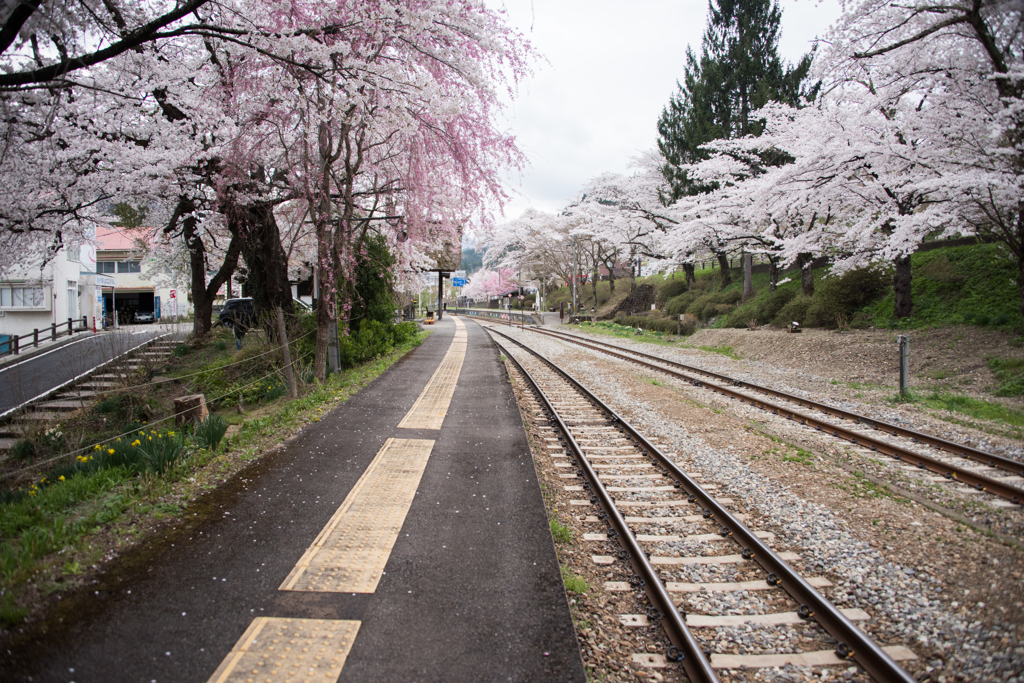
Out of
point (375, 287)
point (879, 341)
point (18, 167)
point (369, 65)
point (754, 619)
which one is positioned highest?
point (369, 65)

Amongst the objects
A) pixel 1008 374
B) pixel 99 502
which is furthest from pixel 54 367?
pixel 1008 374

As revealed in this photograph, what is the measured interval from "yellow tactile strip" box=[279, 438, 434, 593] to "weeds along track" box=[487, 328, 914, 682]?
5.78 ft

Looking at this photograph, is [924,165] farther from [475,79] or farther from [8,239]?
[8,239]

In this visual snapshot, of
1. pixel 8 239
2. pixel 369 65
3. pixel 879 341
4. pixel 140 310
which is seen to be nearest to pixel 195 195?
pixel 8 239

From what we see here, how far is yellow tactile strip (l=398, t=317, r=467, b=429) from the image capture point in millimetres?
8570

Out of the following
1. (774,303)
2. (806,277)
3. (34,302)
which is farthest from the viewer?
(34,302)

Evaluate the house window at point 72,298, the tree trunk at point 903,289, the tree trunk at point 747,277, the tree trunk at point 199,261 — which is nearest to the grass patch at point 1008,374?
the tree trunk at point 903,289

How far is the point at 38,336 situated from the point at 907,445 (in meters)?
33.1

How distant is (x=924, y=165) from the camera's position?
1256cm

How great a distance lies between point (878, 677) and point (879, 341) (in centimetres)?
1494

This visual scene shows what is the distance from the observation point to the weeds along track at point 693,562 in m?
3.19

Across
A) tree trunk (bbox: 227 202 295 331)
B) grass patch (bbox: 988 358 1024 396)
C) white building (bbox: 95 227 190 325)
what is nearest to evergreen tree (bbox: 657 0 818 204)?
grass patch (bbox: 988 358 1024 396)

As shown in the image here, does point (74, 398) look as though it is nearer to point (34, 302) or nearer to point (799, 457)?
point (799, 457)

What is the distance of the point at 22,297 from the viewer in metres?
26.9
